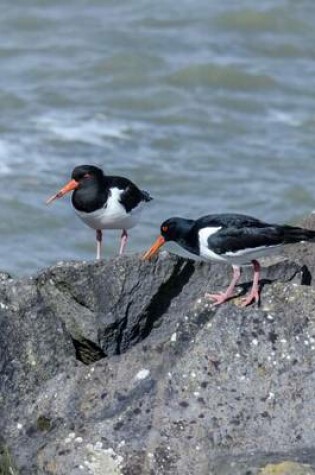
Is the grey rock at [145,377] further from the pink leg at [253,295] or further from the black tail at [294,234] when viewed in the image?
the black tail at [294,234]

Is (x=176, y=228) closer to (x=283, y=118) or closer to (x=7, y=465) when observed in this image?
(x=7, y=465)

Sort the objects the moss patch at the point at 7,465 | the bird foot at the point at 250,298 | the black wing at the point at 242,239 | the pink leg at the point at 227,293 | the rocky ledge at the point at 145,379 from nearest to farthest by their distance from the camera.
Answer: the rocky ledge at the point at 145,379, the moss patch at the point at 7,465, the bird foot at the point at 250,298, the pink leg at the point at 227,293, the black wing at the point at 242,239

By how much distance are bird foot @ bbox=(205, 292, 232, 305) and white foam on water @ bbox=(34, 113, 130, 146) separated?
935 cm

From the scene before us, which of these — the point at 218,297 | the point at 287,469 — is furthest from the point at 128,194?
the point at 287,469

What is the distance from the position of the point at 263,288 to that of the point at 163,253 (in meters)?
0.71

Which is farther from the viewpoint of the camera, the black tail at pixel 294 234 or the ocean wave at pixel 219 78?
the ocean wave at pixel 219 78

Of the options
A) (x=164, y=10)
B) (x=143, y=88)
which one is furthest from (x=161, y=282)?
(x=164, y=10)

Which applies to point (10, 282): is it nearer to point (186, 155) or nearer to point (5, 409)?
point (5, 409)

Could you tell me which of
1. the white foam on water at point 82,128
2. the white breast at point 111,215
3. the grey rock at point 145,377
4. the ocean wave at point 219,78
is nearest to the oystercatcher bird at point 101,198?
the white breast at point 111,215

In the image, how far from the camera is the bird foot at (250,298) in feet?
19.5

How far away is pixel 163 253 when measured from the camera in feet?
21.6

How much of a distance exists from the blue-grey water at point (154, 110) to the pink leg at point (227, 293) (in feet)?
16.5

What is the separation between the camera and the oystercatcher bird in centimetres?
843

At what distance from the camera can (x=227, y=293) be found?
6309mm
